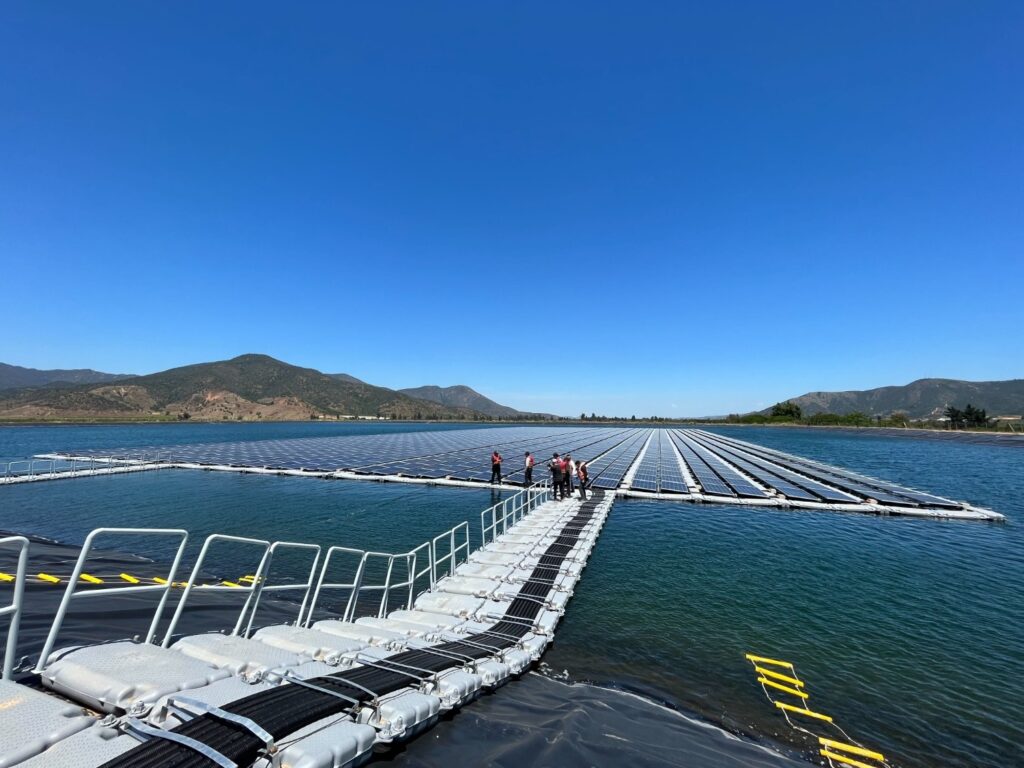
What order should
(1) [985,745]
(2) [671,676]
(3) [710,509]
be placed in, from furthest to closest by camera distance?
(3) [710,509]
(2) [671,676]
(1) [985,745]

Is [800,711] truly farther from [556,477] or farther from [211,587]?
[556,477]

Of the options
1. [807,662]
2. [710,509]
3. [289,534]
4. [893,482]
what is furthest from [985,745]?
[893,482]

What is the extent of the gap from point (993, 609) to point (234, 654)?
1933 centimetres

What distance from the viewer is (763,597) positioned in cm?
1352

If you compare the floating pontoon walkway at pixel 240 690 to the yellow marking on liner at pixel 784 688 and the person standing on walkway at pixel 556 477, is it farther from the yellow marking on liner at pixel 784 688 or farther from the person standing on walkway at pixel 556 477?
the person standing on walkway at pixel 556 477

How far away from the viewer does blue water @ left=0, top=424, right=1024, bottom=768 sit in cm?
840

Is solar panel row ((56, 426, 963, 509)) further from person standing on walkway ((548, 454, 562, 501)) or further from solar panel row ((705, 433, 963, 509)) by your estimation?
person standing on walkway ((548, 454, 562, 501))

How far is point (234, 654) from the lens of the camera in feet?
16.9

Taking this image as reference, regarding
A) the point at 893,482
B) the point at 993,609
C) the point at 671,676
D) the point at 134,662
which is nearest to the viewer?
the point at 134,662

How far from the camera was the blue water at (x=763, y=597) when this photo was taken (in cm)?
840

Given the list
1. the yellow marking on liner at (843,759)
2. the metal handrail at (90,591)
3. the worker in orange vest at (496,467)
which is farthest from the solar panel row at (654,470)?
the metal handrail at (90,591)

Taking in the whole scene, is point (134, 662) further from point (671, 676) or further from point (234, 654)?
point (671, 676)

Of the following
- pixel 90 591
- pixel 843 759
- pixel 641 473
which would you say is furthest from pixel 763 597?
pixel 641 473

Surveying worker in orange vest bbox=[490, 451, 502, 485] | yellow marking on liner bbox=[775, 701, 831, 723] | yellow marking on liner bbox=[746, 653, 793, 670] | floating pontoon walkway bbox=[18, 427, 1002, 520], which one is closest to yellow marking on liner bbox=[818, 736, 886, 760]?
yellow marking on liner bbox=[775, 701, 831, 723]
